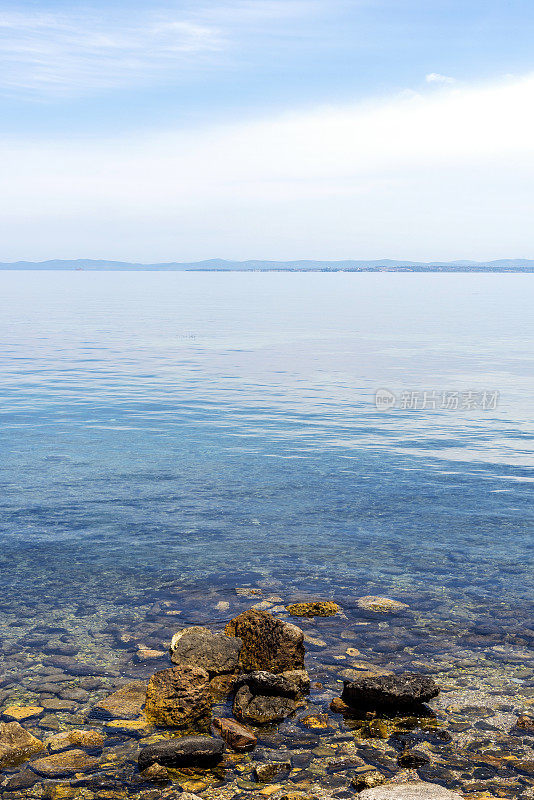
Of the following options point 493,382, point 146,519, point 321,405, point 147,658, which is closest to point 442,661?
point 147,658

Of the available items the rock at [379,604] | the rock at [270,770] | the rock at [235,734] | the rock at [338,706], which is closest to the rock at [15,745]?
the rock at [235,734]

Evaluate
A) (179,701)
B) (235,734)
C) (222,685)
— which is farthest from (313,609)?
(235,734)

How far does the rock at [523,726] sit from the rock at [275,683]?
325 cm

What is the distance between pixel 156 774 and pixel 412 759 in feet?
11.5

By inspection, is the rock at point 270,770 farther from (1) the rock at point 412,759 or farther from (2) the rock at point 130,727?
(2) the rock at point 130,727

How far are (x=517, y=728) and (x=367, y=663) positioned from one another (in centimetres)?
288

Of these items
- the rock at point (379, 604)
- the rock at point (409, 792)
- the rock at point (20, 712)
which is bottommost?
the rock at point (20, 712)

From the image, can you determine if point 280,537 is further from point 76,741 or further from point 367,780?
point 367,780

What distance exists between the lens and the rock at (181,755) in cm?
1012

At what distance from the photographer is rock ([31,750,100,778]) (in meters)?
10.1

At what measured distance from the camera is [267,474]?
26734 mm

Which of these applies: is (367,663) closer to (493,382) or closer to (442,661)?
(442,661)

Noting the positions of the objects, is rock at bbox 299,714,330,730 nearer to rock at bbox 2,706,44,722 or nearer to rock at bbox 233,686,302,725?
rock at bbox 233,686,302,725

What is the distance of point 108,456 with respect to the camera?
2909 cm
